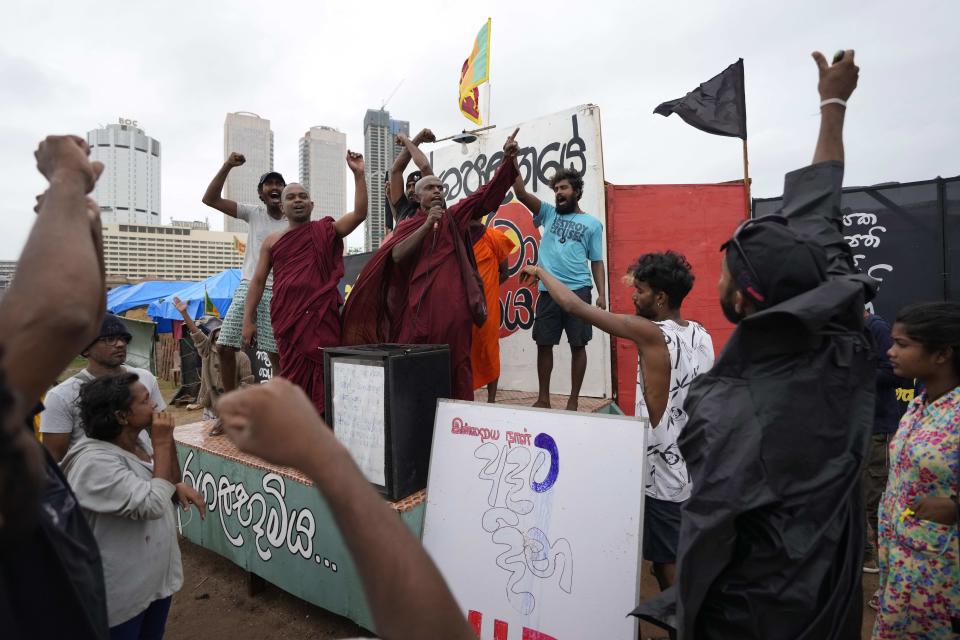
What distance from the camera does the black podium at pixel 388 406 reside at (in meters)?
2.50

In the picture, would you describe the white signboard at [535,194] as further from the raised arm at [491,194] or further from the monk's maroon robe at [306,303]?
the monk's maroon robe at [306,303]

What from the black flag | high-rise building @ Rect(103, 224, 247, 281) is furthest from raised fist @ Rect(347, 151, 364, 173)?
high-rise building @ Rect(103, 224, 247, 281)

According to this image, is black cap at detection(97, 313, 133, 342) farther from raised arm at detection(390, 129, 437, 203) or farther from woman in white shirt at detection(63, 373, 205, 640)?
raised arm at detection(390, 129, 437, 203)

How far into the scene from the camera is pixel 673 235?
16.4ft

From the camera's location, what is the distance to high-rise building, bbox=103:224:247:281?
4644 cm

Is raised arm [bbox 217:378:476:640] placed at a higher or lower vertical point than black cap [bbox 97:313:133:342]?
lower

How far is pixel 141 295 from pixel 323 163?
22.5 meters

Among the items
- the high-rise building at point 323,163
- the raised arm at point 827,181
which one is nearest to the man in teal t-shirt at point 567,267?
the raised arm at point 827,181

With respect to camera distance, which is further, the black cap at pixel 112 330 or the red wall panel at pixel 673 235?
the red wall panel at pixel 673 235

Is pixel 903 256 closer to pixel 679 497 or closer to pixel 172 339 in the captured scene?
pixel 679 497

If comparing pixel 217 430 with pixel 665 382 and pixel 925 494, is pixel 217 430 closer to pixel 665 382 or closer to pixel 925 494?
pixel 665 382

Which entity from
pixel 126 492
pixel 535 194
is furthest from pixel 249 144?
pixel 126 492

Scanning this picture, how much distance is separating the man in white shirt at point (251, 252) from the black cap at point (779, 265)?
3448 millimetres

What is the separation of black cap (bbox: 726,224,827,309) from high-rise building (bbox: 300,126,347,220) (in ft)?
113
